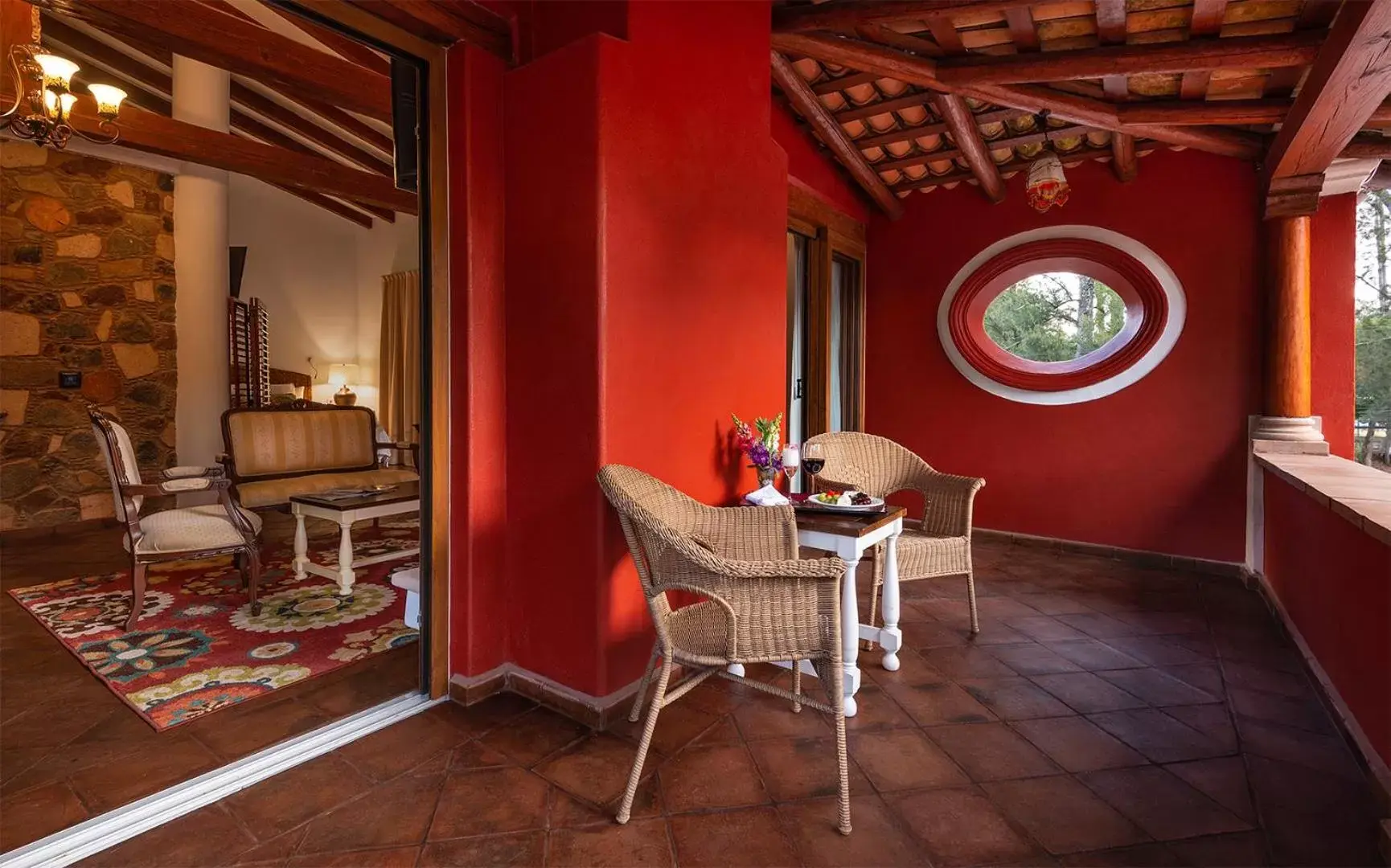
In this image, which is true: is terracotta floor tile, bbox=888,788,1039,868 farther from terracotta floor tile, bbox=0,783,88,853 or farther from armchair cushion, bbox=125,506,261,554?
armchair cushion, bbox=125,506,261,554

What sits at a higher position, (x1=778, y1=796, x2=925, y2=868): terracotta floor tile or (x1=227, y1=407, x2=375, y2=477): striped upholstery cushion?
(x1=227, y1=407, x2=375, y2=477): striped upholstery cushion

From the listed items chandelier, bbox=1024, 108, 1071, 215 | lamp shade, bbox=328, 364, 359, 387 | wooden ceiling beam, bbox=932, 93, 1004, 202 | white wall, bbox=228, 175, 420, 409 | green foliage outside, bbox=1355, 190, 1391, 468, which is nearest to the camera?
wooden ceiling beam, bbox=932, 93, 1004, 202

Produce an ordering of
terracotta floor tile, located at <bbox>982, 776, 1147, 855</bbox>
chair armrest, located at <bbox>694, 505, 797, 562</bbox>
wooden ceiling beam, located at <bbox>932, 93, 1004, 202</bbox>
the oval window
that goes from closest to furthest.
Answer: terracotta floor tile, located at <bbox>982, 776, 1147, 855</bbox> < chair armrest, located at <bbox>694, 505, 797, 562</bbox> < wooden ceiling beam, located at <bbox>932, 93, 1004, 202</bbox> < the oval window

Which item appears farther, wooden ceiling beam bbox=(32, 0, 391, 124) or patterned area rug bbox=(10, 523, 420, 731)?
wooden ceiling beam bbox=(32, 0, 391, 124)

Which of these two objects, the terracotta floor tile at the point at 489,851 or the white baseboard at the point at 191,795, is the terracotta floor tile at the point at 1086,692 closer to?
the terracotta floor tile at the point at 489,851

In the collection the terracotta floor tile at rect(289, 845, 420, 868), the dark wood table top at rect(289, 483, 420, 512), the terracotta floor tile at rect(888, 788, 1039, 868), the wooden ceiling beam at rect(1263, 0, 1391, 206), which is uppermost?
the wooden ceiling beam at rect(1263, 0, 1391, 206)

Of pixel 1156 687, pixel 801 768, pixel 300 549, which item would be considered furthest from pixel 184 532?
pixel 1156 687

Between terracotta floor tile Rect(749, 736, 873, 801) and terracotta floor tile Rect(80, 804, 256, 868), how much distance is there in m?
1.32

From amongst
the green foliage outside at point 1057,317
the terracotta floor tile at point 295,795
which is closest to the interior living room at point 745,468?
the terracotta floor tile at point 295,795

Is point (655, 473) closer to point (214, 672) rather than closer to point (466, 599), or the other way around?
→ point (466, 599)

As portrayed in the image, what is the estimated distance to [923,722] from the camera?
2252 mm

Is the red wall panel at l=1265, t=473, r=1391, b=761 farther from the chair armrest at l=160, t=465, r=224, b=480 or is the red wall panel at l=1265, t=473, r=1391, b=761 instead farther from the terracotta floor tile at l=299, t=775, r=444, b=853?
the chair armrest at l=160, t=465, r=224, b=480

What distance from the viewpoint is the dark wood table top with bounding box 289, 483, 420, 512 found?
363 centimetres

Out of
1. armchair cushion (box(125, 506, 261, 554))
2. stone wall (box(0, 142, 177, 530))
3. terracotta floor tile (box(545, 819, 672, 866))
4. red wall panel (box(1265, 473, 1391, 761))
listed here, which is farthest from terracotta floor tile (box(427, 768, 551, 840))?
stone wall (box(0, 142, 177, 530))
